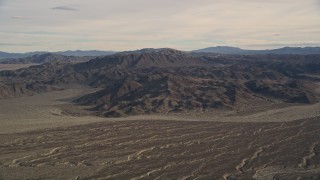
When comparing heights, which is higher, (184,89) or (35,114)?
(184,89)

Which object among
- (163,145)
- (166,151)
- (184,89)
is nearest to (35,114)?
(184,89)

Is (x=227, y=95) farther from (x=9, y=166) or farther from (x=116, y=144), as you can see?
(x=9, y=166)

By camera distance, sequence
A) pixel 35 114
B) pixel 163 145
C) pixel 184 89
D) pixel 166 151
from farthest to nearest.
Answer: pixel 184 89
pixel 35 114
pixel 163 145
pixel 166 151

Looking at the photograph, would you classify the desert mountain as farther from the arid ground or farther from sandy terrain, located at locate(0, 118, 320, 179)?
sandy terrain, located at locate(0, 118, 320, 179)

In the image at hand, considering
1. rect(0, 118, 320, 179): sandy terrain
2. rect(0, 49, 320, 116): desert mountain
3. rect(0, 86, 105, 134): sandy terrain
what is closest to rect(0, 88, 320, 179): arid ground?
rect(0, 118, 320, 179): sandy terrain

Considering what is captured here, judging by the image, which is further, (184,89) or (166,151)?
(184,89)

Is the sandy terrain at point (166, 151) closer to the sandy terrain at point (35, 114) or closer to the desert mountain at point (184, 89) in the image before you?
the sandy terrain at point (35, 114)

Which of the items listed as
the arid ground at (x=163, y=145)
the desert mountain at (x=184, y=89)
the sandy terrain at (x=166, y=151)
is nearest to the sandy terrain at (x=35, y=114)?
the arid ground at (x=163, y=145)

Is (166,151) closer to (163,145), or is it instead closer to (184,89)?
(163,145)
